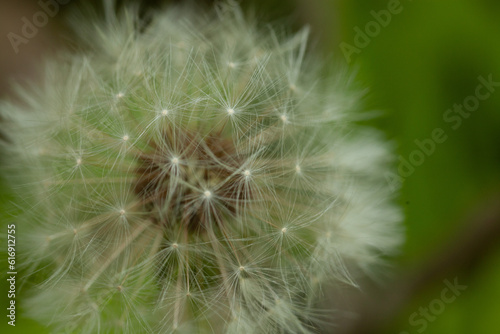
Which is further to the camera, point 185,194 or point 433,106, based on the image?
point 433,106

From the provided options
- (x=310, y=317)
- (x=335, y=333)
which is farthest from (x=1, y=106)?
(x=335, y=333)

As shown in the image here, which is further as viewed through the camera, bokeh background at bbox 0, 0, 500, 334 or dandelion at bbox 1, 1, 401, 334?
bokeh background at bbox 0, 0, 500, 334

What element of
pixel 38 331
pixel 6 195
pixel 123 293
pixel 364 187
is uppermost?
pixel 6 195

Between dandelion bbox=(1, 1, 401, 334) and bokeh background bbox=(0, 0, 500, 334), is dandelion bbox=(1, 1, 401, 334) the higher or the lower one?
the higher one

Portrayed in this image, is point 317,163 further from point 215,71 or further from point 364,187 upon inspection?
point 215,71

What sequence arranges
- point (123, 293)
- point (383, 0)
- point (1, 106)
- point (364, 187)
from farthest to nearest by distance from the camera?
point (383, 0)
point (1, 106)
point (364, 187)
point (123, 293)
